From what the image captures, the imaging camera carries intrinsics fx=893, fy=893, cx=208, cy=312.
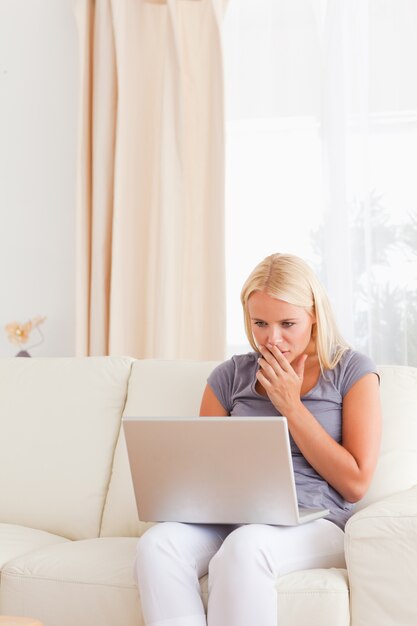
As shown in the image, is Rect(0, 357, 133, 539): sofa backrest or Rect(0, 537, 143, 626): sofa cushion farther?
Rect(0, 357, 133, 539): sofa backrest

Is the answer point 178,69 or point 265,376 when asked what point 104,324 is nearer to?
point 178,69

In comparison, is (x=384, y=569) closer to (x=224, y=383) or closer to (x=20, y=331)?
(x=224, y=383)

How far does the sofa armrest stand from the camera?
1716mm

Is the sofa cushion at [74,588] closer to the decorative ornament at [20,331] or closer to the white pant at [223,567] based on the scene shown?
the white pant at [223,567]

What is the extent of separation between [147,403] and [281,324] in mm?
559

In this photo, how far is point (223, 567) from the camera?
5.62 ft

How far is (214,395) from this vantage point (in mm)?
2225

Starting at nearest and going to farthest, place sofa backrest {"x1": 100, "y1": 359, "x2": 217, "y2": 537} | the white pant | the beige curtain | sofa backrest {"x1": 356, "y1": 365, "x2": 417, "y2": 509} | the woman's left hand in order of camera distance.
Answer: the white pant
the woman's left hand
sofa backrest {"x1": 356, "y1": 365, "x2": 417, "y2": 509}
sofa backrest {"x1": 100, "y1": 359, "x2": 217, "y2": 537}
the beige curtain

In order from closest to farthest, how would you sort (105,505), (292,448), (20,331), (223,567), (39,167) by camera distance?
(223,567) → (292,448) → (105,505) → (20,331) → (39,167)

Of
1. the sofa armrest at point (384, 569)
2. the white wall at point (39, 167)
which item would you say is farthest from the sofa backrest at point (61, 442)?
the white wall at point (39, 167)

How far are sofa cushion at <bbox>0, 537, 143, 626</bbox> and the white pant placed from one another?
118mm

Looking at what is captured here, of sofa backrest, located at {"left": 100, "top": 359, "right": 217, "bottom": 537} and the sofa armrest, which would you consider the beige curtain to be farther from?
the sofa armrest

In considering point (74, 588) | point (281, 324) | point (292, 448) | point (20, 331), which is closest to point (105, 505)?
point (74, 588)

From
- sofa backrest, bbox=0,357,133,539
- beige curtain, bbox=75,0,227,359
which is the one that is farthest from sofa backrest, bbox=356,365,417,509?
beige curtain, bbox=75,0,227,359
